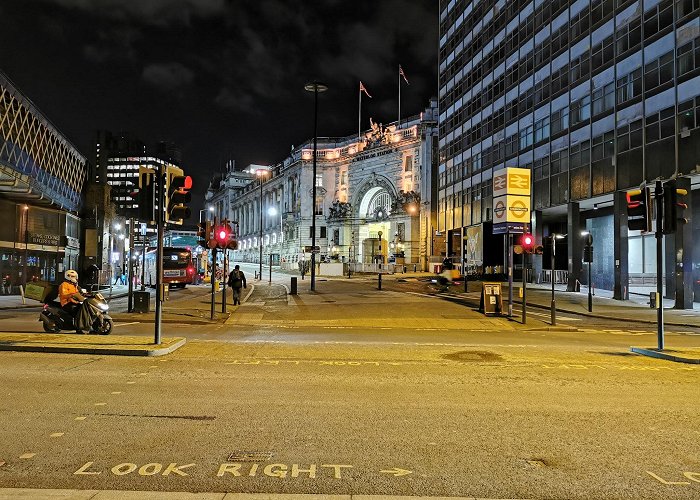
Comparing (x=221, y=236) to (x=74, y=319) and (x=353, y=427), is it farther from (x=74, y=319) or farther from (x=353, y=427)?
(x=353, y=427)

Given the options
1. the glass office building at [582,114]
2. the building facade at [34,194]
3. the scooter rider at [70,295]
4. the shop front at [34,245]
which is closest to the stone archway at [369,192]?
the glass office building at [582,114]

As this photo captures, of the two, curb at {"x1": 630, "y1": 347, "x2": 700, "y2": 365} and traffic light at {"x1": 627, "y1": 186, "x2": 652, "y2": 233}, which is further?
traffic light at {"x1": 627, "y1": 186, "x2": 652, "y2": 233}

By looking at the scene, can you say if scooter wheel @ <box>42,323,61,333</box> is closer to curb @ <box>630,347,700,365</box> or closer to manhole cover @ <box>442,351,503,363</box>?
manhole cover @ <box>442,351,503,363</box>

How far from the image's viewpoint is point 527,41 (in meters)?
43.4

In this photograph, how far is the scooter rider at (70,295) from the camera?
13812 millimetres

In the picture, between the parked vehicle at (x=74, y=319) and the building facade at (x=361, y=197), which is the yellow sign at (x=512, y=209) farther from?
the building facade at (x=361, y=197)

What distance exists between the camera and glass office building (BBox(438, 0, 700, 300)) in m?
27.2

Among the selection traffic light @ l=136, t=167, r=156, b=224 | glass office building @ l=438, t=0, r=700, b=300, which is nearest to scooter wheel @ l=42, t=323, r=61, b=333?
traffic light @ l=136, t=167, r=156, b=224

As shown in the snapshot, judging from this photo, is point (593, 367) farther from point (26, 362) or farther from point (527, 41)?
point (527, 41)

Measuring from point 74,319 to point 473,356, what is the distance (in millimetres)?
9887

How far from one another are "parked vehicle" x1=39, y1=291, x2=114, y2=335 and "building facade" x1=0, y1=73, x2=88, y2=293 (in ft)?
35.6

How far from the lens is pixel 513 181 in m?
21.7

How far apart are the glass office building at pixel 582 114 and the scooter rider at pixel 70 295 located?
25.7 meters

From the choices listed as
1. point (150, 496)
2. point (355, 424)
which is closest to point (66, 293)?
point (355, 424)
